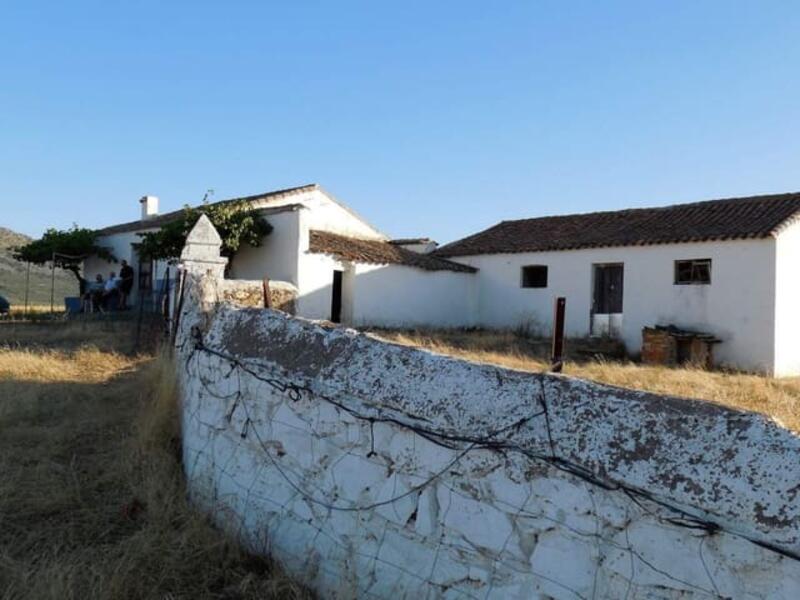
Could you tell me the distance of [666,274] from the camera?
16.2 m

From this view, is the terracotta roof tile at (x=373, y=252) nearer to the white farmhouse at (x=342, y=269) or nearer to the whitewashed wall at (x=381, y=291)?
the white farmhouse at (x=342, y=269)

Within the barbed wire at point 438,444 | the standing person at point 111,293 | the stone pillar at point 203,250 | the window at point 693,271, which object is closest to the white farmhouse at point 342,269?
the standing person at point 111,293

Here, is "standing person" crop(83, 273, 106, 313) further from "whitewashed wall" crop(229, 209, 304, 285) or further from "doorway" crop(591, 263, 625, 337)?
"doorway" crop(591, 263, 625, 337)

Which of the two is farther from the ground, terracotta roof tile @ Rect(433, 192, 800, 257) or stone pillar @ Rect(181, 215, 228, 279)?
terracotta roof tile @ Rect(433, 192, 800, 257)

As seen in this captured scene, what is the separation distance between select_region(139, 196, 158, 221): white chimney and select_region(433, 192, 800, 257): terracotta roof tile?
12.1 meters

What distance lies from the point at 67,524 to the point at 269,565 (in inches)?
53.8

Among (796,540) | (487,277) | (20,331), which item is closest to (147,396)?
(796,540)

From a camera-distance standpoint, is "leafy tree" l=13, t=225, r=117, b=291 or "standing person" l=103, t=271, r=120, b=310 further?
"leafy tree" l=13, t=225, r=117, b=291

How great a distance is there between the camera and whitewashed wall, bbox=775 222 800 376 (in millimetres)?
14383

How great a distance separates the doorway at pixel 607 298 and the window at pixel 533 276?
211 cm

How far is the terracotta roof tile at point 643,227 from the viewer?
15.2 m

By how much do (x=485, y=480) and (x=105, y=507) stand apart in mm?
2697

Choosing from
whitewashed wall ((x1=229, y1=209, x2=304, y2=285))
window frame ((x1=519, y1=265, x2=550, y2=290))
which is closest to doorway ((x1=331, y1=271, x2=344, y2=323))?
whitewashed wall ((x1=229, y1=209, x2=304, y2=285))

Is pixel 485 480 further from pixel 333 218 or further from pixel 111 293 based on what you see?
pixel 111 293
